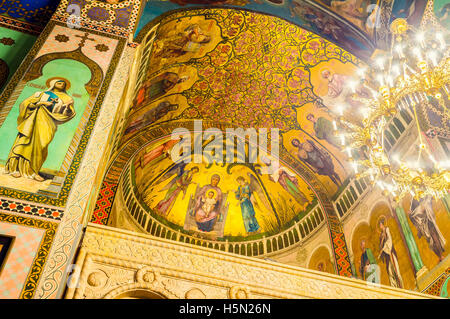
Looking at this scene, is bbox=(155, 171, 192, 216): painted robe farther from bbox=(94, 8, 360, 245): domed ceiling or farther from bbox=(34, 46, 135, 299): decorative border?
bbox=(34, 46, 135, 299): decorative border

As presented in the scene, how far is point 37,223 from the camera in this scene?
3.85 meters

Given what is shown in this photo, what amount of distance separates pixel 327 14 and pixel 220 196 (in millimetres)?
5771

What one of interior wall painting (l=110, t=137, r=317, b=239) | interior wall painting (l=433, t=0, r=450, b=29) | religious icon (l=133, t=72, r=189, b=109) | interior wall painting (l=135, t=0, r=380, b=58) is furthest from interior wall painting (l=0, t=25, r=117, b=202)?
interior wall painting (l=433, t=0, r=450, b=29)

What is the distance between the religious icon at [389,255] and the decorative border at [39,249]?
6.92 metres

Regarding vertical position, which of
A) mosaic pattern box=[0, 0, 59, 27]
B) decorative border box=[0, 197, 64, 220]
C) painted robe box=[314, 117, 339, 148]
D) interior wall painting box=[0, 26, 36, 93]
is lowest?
decorative border box=[0, 197, 64, 220]

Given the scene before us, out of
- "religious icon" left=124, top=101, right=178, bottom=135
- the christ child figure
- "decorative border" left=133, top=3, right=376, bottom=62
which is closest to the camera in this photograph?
"decorative border" left=133, top=3, right=376, bottom=62

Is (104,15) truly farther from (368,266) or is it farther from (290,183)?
(368,266)

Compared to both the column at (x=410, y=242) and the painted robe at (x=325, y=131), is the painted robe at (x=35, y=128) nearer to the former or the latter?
the painted robe at (x=325, y=131)

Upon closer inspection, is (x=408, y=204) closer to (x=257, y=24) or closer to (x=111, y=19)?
(x=257, y=24)

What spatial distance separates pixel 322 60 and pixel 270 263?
497 cm

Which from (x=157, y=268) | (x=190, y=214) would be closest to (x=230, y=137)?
(x=190, y=214)

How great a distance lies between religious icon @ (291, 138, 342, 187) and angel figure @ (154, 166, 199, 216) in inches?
119

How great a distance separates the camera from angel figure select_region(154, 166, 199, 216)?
10.3 m
